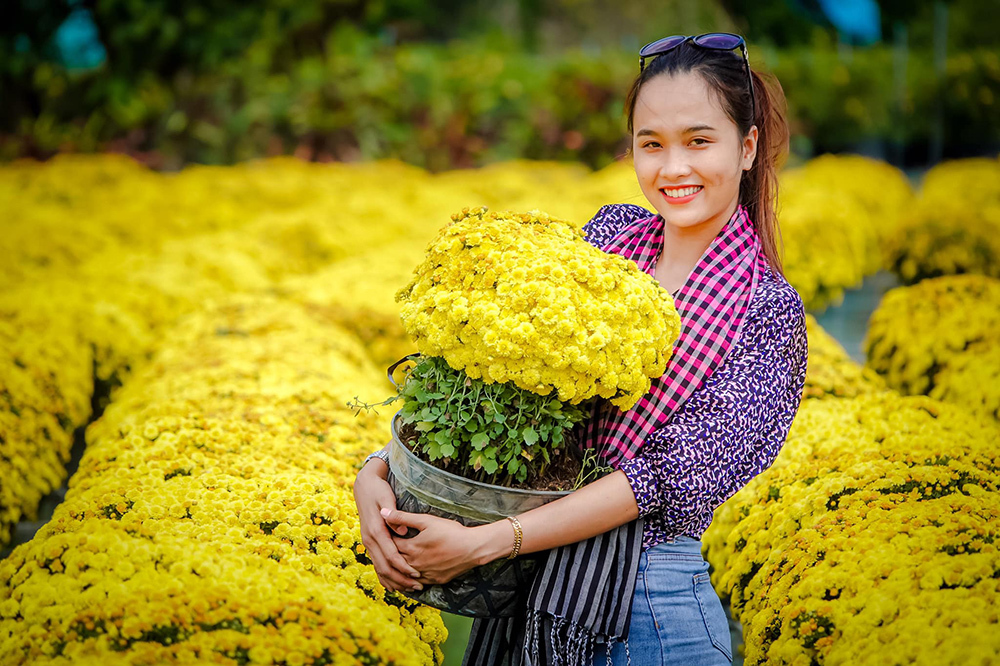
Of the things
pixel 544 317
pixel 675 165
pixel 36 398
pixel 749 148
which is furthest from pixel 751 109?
pixel 36 398

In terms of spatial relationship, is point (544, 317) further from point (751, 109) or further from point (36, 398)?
point (36, 398)

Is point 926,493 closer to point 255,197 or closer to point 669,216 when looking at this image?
point 669,216

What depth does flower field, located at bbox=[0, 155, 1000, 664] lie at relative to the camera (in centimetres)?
162

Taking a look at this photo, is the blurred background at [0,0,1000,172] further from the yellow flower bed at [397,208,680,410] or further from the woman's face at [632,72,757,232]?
the yellow flower bed at [397,208,680,410]

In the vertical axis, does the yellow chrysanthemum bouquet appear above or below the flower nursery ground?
above

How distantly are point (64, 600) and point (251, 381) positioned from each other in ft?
4.85

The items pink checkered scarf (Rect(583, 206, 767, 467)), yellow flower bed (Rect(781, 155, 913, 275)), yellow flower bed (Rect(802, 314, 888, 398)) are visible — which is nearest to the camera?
pink checkered scarf (Rect(583, 206, 767, 467))

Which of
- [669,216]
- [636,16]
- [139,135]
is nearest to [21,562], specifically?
[669,216]

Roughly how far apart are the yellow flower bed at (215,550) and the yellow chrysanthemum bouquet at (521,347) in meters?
0.44

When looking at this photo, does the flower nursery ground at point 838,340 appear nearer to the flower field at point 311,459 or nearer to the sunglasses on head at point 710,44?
the flower field at point 311,459

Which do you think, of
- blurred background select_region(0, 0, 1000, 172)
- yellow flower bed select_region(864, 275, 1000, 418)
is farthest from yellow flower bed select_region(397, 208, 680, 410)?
blurred background select_region(0, 0, 1000, 172)

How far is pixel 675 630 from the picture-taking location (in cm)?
154

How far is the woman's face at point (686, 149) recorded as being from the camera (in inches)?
64.1

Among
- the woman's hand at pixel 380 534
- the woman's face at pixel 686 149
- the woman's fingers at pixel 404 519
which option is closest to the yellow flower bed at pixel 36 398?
the woman's hand at pixel 380 534
